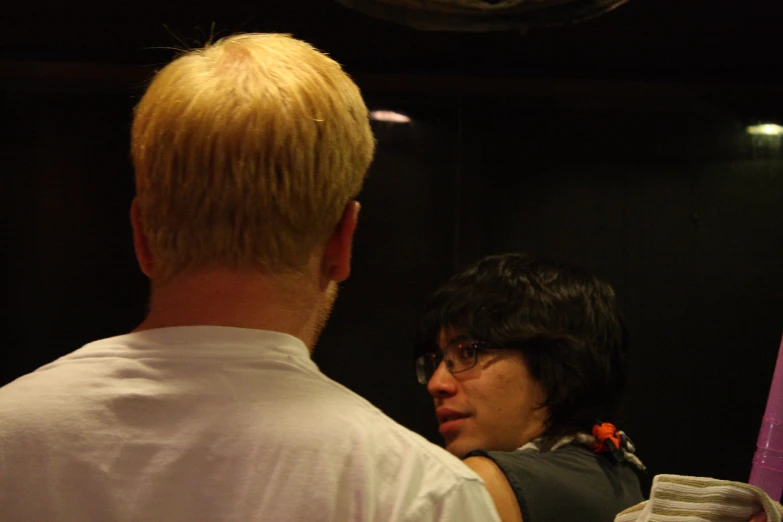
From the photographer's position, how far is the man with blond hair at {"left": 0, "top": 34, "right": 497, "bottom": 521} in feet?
1.77

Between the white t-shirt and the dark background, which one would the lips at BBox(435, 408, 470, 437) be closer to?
the white t-shirt

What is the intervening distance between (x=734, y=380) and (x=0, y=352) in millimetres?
2136

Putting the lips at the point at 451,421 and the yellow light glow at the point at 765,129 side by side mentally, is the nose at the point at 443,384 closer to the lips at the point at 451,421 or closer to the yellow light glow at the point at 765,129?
the lips at the point at 451,421

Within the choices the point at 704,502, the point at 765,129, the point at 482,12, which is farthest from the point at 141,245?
the point at 765,129

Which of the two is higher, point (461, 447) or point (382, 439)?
point (382, 439)

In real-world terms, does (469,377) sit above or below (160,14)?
below

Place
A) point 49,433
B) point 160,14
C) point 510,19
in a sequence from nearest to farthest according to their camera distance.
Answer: point 49,433, point 510,19, point 160,14

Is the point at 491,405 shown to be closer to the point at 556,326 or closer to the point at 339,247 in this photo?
the point at 556,326

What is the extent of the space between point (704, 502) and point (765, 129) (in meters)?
2.12

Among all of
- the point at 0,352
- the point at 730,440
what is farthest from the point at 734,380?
the point at 0,352

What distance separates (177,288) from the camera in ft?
1.98

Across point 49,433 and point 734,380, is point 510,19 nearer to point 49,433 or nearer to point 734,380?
point 49,433

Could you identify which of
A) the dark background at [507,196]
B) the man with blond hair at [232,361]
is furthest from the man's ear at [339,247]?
the dark background at [507,196]

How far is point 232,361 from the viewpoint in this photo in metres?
0.57
